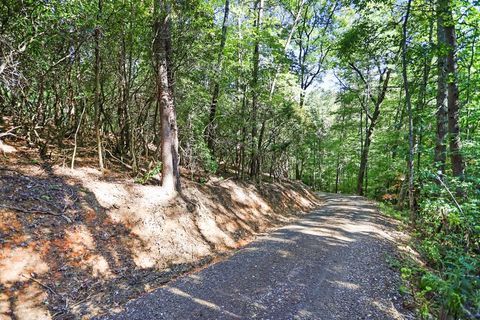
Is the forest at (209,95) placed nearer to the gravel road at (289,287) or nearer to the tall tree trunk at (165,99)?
the tall tree trunk at (165,99)

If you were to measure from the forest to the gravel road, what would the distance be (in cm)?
67

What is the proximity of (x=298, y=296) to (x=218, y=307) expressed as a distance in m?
1.28

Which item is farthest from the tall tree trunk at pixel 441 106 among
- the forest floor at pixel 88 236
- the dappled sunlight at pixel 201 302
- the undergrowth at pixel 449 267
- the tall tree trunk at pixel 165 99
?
the tall tree trunk at pixel 165 99

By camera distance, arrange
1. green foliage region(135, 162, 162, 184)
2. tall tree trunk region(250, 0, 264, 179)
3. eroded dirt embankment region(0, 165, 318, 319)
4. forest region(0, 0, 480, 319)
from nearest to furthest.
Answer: eroded dirt embankment region(0, 165, 318, 319) < forest region(0, 0, 480, 319) < green foliage region(135, 162, 162, 184) < tall tree trunk region(250, 0, 264, 179)

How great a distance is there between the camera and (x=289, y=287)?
Result: 434 centimetres

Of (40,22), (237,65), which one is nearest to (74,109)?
(40,22)

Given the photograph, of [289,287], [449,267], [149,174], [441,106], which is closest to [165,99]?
[149,174]

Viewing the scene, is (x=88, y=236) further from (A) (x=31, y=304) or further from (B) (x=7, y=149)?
(B) (x=7, y=149)

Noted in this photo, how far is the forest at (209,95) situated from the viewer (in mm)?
5105

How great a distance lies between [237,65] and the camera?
10234mm

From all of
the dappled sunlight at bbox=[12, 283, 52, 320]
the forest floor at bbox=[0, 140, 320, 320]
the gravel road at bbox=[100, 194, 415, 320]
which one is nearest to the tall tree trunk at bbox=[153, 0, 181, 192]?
the forest floor at bbox=[0, 140, 320, 320]

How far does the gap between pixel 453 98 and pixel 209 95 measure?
7.51 meters

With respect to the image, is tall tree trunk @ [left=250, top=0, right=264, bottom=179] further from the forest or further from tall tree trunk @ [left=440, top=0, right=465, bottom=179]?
tall tree trunk @ [left=440, top=0, right=465, bottom=179]

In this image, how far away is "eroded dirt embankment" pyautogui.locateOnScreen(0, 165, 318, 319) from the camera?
383 centimetres
